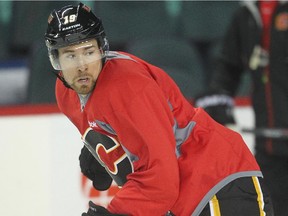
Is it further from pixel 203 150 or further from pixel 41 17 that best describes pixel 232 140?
pixel 41 17

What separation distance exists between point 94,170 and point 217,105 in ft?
2.80

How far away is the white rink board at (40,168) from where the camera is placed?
3242mm

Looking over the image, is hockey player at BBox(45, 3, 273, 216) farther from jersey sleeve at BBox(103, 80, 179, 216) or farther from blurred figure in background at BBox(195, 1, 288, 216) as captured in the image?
blurred figure in background at BBox(195, 1, 288, 216)

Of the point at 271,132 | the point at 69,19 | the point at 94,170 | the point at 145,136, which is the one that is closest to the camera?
the point at 145,136

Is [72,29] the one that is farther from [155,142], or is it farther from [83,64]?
[155,142]

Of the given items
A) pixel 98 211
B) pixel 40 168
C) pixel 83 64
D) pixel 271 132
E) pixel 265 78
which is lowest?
pixel 40 168

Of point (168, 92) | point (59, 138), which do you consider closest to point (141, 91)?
point (168, 92)

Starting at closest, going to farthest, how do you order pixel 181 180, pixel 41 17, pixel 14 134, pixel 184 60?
pixel 181 180
pixel 14 134
pixel 184 60
pixel 41 17

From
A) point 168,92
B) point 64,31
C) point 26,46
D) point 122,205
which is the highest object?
point 64,31

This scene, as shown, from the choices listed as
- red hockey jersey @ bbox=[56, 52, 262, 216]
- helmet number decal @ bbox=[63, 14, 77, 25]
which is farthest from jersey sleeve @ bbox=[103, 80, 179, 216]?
helmet number decal @ bbox=[63, 14, 77, 25]

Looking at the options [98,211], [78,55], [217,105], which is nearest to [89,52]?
[78,55]

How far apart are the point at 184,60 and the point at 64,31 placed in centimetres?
228

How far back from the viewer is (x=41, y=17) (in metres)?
4.75

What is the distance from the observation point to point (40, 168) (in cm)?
330
